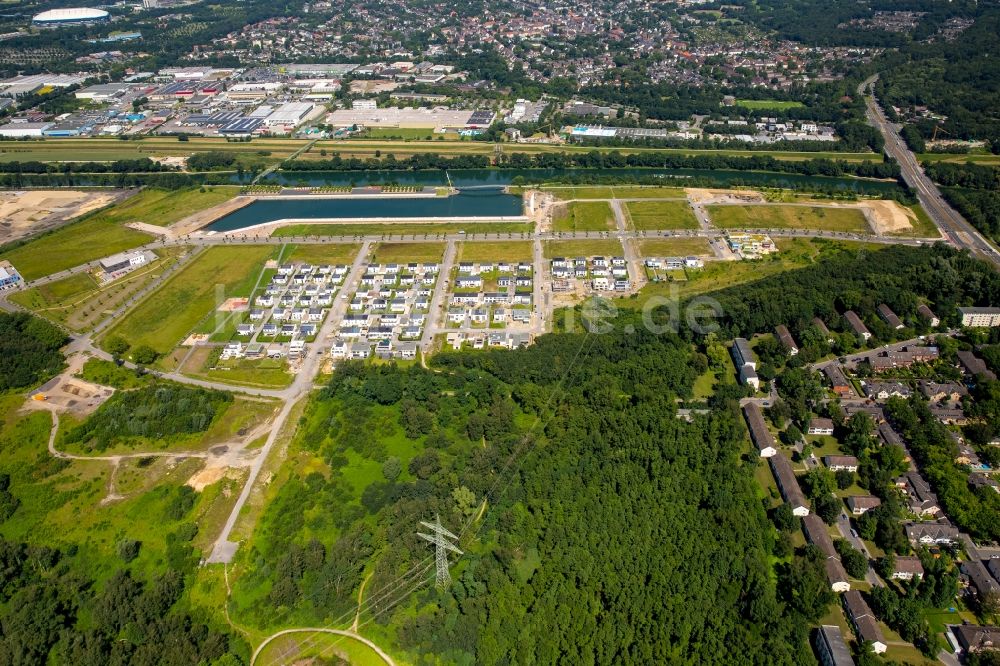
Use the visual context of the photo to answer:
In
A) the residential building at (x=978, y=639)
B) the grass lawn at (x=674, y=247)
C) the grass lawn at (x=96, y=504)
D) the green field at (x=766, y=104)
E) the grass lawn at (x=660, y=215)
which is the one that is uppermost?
the green field at (x=766, y=104)

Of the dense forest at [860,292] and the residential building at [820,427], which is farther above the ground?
the dense forest at [860,292]

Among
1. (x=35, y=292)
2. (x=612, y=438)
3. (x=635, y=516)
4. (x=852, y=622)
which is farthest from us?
(x=35, y=292)

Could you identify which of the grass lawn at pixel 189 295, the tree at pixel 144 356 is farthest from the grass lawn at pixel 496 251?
the tree at pixel 144 356

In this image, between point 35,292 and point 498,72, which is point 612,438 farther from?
point 498,72

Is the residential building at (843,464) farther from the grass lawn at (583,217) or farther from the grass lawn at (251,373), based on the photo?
the grass lawn at (251,373)

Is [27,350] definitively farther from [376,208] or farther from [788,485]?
[788,485]

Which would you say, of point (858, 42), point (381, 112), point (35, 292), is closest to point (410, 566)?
point (35, 292)

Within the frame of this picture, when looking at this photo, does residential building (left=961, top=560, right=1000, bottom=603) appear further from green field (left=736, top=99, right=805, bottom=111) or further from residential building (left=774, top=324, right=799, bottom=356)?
green field (left=736, top=99, right=805, bottom=111)
